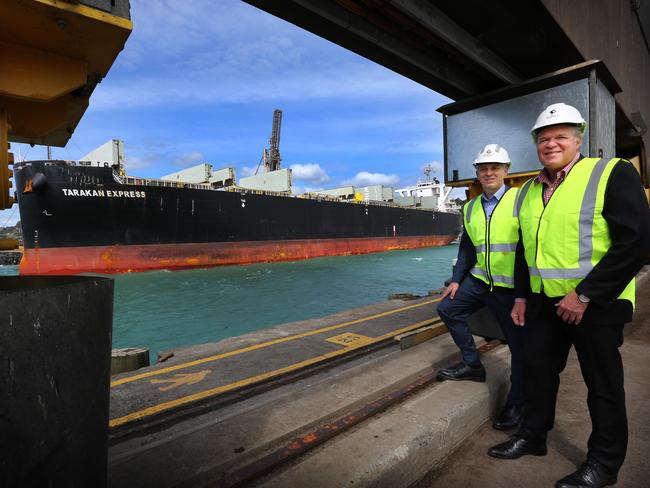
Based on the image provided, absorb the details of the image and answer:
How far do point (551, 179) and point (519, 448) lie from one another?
1.49 meters

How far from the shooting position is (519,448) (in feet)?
6.98

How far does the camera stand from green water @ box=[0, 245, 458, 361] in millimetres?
8336

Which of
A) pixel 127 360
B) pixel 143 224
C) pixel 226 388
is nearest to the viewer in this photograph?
pixel 226 388

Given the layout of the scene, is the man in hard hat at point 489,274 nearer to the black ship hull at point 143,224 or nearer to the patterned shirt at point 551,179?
the patterned shirt at point 551,179

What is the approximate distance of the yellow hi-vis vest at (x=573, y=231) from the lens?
5.94 feet

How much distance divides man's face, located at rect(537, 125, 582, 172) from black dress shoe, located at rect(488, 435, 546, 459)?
1504 millimetres

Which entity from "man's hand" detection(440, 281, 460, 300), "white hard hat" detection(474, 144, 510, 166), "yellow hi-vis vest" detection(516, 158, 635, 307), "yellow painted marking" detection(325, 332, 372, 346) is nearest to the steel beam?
"white hard hat" detection(474, 144, 510, 166)

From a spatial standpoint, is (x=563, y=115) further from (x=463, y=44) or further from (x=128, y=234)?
(x=128, y=234)

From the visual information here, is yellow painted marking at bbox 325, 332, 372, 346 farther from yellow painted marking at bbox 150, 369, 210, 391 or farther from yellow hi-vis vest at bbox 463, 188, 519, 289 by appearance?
yellow hi-vis vest at bbox 463, 188, 519, 289

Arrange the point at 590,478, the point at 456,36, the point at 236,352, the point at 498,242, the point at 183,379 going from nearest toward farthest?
the point at 590,478
the point at 498,242
the point at 183,379
the point at 456,36
the point at 236,352

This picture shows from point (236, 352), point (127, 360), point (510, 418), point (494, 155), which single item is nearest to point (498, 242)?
point (494, 155)

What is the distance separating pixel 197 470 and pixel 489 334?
307 cm

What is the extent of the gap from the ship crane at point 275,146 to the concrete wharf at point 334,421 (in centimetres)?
4191

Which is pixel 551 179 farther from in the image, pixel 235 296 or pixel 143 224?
pixel 143 224
